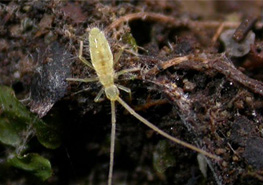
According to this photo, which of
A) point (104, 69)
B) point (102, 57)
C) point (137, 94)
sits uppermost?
point (102, 57)

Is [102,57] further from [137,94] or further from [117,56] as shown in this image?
[137,94]

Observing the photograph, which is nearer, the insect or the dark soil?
the dark soil

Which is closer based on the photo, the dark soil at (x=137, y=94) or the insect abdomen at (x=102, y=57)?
the dark soil at (x=137, y=94)

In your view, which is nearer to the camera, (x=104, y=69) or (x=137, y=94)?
(x=104, y=69)

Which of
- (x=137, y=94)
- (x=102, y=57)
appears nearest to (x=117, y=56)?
(x=102, y=57)

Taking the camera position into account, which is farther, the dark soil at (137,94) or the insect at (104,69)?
the insect at (104,69)

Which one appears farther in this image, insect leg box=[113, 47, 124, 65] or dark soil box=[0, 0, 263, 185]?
insect leg box=[113, 47, 124, 65]

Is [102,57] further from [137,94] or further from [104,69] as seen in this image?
[137,94]

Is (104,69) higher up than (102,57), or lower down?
lower down

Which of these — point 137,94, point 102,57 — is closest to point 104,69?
point 102,57
